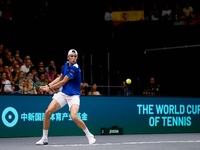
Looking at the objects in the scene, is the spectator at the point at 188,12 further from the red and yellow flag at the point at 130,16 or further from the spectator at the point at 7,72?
the spectator at the point at 7,72

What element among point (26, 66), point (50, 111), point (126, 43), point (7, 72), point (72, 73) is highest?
point (126, 43)

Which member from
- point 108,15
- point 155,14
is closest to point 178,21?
point 155,14

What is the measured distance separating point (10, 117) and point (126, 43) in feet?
28.7

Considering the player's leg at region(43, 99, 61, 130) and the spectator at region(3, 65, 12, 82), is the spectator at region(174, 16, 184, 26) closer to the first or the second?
the spectator at region(3, 65, 12, 82)

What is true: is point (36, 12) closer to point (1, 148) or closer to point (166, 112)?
point (166, 112)

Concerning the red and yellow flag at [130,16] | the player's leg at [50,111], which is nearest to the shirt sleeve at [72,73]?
the player's leg at [50,111]

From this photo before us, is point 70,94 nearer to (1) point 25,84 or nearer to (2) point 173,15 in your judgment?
(1) point 25,84

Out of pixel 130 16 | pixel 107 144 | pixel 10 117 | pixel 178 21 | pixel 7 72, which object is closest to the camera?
pixel 107 144

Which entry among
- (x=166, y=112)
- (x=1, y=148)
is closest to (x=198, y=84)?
(x=166, y=112)

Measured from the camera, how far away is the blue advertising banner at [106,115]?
10.8 meters

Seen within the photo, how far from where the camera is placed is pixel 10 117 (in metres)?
10.7

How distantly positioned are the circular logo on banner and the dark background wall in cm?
680

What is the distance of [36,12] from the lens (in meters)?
18.7

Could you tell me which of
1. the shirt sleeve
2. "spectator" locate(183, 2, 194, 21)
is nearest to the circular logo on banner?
the shirt sleeve
